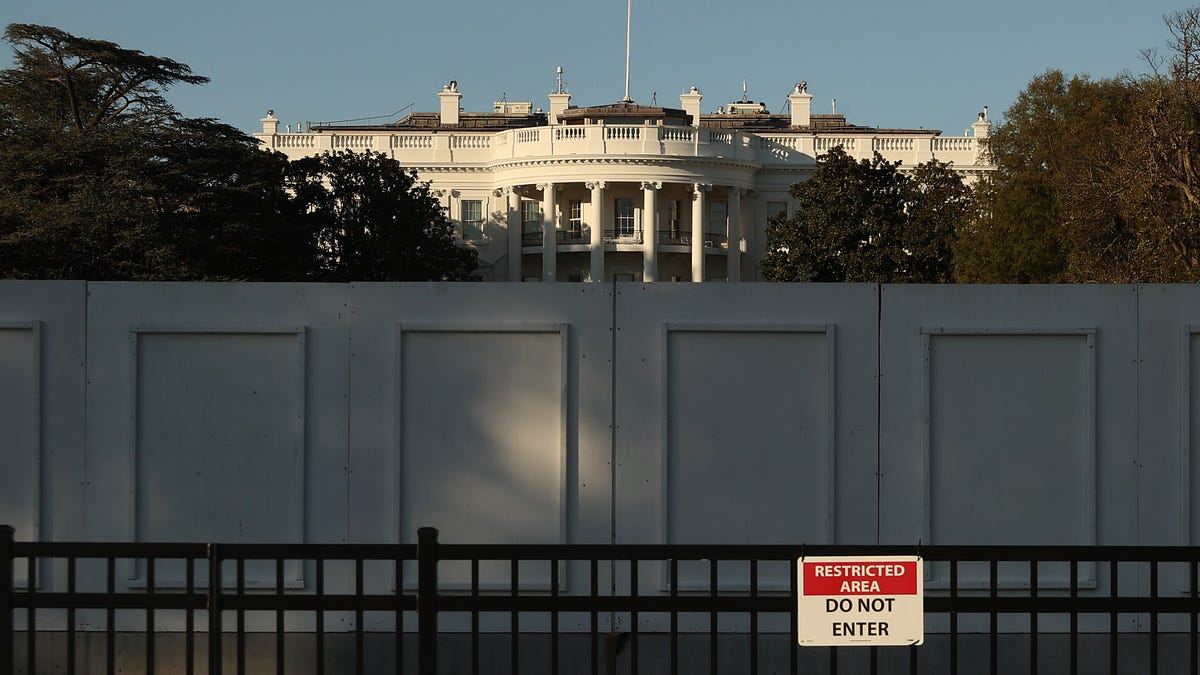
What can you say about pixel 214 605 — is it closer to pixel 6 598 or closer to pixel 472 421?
pixel 6 598

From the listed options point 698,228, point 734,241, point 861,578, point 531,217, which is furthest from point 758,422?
point 531,217

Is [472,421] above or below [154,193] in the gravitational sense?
below

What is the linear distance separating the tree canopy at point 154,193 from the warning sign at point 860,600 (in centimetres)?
4418

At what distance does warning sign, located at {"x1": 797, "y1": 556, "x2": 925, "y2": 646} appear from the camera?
22.0 ft

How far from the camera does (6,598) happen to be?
23.2 feet

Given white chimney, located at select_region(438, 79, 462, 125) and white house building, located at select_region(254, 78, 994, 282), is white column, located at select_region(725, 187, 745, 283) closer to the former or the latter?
white house building, located at select_region(254, 78, 994, 282)

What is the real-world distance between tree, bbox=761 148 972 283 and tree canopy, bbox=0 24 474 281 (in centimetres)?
1908

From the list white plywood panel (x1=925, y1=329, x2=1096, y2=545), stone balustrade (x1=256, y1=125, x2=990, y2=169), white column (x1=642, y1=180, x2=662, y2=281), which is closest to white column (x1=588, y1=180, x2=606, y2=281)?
stone balustrade (x1=256, y1=125, x2=990, y2=169)

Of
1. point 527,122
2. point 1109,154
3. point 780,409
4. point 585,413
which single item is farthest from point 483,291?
point 527,122

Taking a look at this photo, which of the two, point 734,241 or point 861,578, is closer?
point 861,578

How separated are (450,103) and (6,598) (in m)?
102

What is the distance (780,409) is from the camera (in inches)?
374

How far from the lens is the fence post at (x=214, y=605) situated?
23.0 feet

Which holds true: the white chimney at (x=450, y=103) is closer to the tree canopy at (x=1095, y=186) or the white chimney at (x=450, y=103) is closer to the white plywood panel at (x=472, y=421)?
the tree canopy at (x=1095, y=186)
